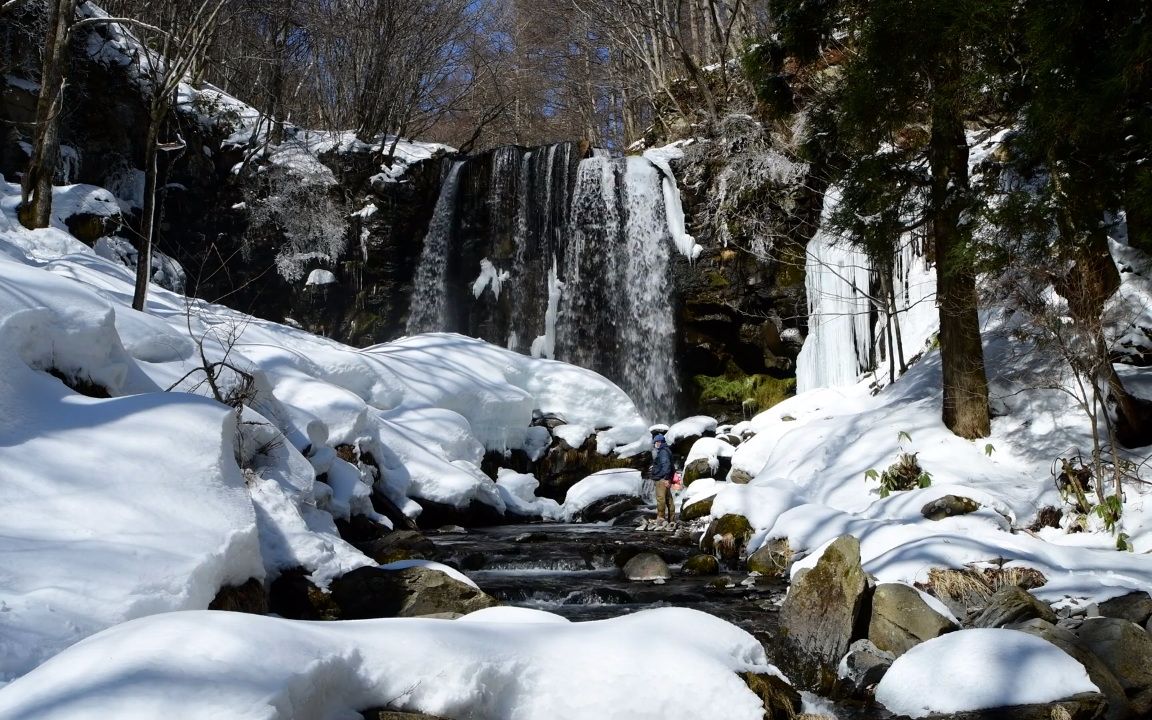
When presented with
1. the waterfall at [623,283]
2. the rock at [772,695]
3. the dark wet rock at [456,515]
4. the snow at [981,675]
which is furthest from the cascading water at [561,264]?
the rock at [772,695]

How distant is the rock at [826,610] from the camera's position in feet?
17.2

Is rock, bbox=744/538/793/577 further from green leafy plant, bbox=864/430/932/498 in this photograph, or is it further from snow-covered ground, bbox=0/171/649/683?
snow-covered ground, bbox=0/171/649/683

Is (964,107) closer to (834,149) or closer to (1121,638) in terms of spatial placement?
(834,149)

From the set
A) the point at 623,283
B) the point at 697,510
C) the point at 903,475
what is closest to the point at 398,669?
the point at 903,475

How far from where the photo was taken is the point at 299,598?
545 cm

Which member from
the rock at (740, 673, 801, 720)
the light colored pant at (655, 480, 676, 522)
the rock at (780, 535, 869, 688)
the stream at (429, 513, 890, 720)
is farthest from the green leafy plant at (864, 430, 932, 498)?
the rock at (740, 673, 801, 720)

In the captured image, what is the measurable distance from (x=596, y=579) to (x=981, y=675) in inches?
172

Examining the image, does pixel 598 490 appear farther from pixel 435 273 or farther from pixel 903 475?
pixel 435 273

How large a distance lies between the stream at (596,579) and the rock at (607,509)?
53.5 inches

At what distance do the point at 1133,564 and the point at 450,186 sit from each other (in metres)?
16.3

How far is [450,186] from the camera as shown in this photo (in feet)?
63.5

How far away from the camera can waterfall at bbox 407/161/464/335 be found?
1933 centimetres

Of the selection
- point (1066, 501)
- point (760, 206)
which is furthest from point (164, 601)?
point (760, 206)

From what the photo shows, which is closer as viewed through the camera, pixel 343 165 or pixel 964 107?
pixel 964 107
